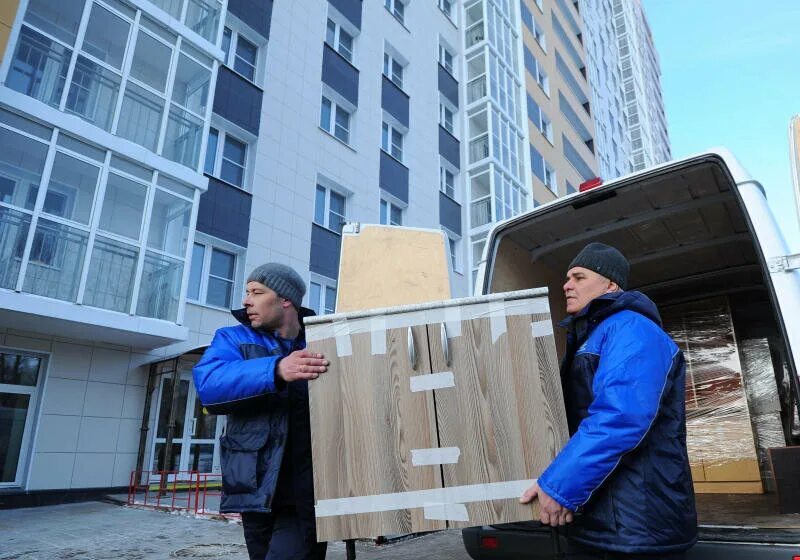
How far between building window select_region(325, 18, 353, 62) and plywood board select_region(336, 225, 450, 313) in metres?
15.1

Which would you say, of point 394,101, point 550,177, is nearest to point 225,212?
point 394,101

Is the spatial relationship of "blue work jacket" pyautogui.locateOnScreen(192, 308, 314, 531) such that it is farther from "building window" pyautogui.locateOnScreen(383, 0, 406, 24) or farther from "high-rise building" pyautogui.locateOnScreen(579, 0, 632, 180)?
"high-rise building" pyautogui.locateOnScreen(579, 0, 632, 180)

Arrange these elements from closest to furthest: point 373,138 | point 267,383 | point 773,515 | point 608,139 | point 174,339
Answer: point 267,383 → point 773,515 → point 174,339 → point 373,138 → point 608,139

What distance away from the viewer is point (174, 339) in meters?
10.2

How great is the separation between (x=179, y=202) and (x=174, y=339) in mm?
2746

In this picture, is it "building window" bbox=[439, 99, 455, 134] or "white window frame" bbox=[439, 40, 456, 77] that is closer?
"building window" bbox=[439, 99, 455, 134]

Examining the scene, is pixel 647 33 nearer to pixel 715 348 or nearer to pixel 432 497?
pixel 715 348

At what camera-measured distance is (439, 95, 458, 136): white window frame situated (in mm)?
20766

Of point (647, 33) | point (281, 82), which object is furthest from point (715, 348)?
point (647, 33)

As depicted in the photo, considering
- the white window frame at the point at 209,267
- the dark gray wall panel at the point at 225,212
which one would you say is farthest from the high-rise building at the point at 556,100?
the white window frame at the point at 209,267

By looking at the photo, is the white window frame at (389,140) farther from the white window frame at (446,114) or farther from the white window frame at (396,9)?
the white window frame at (396,9)

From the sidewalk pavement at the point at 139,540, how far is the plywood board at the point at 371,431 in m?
3.71

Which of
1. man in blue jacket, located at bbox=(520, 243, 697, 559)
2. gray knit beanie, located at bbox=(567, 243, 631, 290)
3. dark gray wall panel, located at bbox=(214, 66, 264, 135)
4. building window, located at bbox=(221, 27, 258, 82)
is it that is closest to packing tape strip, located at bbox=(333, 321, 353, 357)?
man in blue jacket, located at bbox=(520, 243, 697, 559)

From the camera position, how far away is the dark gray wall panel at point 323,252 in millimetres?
14062
